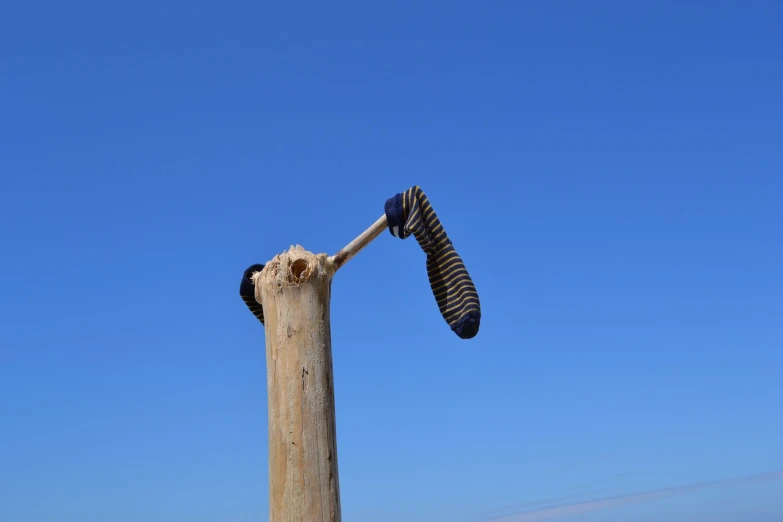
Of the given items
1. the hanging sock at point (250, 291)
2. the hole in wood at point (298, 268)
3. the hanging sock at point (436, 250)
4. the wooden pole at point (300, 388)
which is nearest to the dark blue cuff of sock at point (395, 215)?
the hanging sock at point (436, 250)

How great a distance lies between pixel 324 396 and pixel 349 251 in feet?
3.49

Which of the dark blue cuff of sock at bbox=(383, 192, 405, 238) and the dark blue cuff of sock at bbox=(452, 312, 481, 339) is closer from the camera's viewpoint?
the dark blue cuff of sock at bbox=(452, 312, 481, 339)

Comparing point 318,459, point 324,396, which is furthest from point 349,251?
point 318,459

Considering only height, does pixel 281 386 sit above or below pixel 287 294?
below

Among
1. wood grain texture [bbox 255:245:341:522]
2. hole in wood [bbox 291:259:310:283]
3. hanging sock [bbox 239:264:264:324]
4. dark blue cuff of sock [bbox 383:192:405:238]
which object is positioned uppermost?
dark blue cuff of sock [bbox 383:192:405:238]

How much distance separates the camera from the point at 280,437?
14.0 ft

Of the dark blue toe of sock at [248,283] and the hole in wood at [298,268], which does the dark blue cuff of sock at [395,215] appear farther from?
the dark blue toe of sock at [248,283]

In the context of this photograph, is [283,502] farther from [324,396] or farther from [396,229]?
[396,229]

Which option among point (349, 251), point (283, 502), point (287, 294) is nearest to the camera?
point (283, 502)

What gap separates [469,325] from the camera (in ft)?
15.3

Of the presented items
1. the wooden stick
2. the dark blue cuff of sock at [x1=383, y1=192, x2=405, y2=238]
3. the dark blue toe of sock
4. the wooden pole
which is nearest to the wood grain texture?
the wooden pole

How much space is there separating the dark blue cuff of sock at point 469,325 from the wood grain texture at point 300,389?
0.87 metres

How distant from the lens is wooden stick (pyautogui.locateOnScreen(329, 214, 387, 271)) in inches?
191

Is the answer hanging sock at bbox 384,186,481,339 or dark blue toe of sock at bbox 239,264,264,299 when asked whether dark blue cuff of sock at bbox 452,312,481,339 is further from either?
dark blue toe of sock at bbox 239,264,264,299
